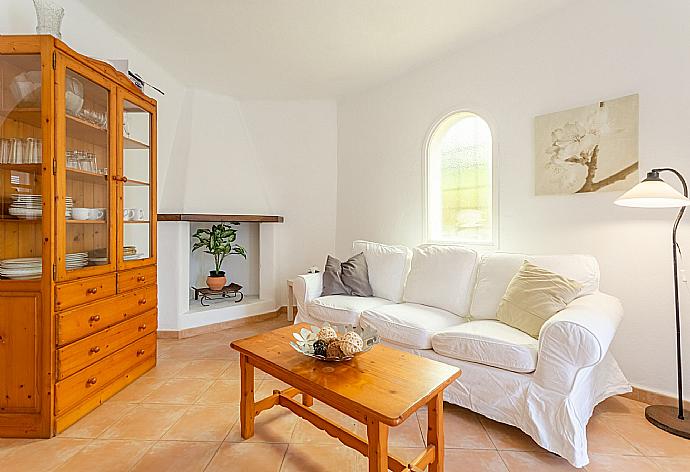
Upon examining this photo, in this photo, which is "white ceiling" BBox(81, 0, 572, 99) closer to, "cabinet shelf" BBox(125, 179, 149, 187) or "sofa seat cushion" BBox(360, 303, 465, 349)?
Answer: "cabinet shelf" BBox(125, 179, 149, 187)

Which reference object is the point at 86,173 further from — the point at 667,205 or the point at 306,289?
the point at 667,205

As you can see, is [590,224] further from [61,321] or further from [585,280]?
[61,321]

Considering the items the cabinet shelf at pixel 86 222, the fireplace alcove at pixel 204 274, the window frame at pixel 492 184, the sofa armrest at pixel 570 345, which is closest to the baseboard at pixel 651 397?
the sofa armrest at pixel 570 345

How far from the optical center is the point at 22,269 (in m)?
1.98

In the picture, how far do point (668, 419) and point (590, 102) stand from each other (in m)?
2.05

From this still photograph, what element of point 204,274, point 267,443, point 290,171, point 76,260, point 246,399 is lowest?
point 267,443

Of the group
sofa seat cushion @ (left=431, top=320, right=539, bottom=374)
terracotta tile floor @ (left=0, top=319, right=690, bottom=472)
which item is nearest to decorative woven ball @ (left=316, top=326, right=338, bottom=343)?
terracotta tile floor @ (left=0, top=319, right=690, bottom=472)

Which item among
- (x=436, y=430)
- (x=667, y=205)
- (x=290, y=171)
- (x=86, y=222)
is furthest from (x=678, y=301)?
(x=290, y=171)

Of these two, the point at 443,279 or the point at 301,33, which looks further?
the point at 301,33

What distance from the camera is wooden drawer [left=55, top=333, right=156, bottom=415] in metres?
1.99

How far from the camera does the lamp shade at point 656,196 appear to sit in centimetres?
194

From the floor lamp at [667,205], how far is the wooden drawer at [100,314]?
316 centimetres

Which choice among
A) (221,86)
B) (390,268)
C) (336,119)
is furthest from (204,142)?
(390,268)

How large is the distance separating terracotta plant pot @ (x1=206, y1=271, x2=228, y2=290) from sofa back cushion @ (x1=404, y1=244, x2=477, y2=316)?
2.25 m
